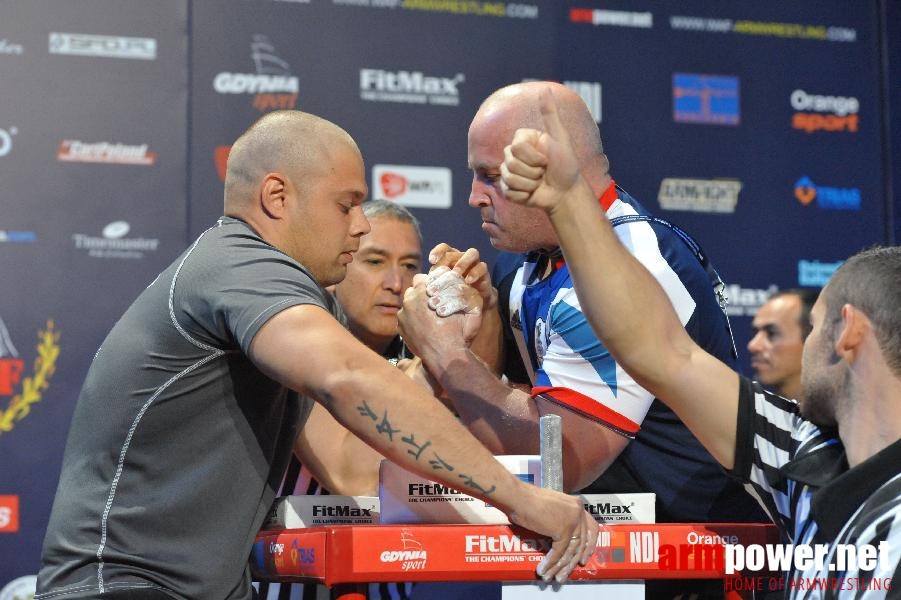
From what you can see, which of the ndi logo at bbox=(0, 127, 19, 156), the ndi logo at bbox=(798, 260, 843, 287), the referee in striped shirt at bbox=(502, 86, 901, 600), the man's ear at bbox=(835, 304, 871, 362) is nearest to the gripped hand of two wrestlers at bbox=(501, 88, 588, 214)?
the referee in striped shirt at bbox=(502, 86, 901, 600)

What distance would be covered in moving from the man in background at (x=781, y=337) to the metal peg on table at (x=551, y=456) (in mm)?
3089

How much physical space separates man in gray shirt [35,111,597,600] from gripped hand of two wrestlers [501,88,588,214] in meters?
0.35

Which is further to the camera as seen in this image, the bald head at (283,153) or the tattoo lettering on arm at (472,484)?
the bald head at (283,153)

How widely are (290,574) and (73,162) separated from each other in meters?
2.88

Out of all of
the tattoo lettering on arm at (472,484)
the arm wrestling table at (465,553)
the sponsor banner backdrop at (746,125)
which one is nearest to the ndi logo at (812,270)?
the sponsor banner backdrop at (746,125)

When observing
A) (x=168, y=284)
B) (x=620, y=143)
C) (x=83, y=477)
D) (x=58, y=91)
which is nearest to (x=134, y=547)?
(x=83, y=477)

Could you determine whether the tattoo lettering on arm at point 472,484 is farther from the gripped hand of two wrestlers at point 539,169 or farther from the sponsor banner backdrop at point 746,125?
the sponsor banner backdrop at point 746,125

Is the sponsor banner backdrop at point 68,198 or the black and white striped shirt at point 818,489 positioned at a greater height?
the sponsor banner backdrop at point 68,198

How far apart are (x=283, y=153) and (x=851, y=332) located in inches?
40.0

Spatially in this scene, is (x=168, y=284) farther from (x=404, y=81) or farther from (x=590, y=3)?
(x=590, y=3)

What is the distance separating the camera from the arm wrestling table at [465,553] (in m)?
1.63

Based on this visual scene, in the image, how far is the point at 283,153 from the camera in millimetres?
2066

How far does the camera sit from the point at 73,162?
4.26 m

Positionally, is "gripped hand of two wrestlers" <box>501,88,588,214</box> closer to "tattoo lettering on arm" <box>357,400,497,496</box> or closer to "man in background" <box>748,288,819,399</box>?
"tattoo lettering on arm" <box>357,400,497,496</box>
